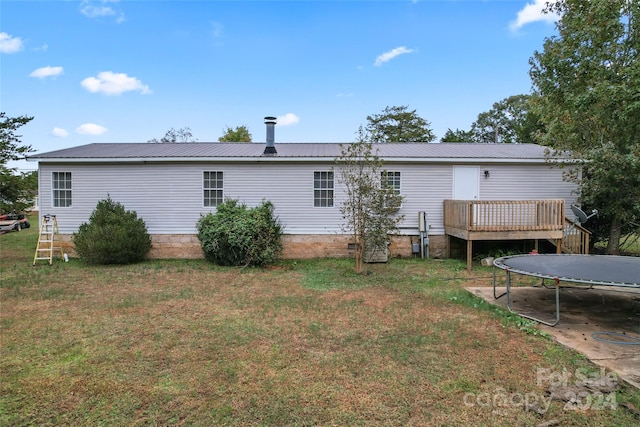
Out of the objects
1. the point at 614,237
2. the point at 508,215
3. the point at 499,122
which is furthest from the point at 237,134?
the point at 499,122

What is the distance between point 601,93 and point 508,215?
357 centimetres

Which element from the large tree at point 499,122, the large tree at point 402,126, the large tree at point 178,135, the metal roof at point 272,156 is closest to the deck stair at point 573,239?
the metal roof at point 272,156

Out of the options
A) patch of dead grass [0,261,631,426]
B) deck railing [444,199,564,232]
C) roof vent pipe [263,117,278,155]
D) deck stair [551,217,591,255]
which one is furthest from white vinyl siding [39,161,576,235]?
patch of dead grass [0,261,631,426]

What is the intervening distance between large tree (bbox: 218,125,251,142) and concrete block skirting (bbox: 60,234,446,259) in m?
19.1

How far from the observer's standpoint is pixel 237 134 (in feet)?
95.4

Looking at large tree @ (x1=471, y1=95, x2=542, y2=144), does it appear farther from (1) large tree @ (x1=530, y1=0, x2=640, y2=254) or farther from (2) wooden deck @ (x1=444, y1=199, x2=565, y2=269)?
(2) wooden deck @ (x1=444, y1=199, x2=565, y2=269)

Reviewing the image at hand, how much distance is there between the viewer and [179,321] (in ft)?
16.8

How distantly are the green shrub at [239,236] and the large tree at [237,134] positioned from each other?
790 inches

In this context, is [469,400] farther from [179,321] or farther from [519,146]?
[519,146]

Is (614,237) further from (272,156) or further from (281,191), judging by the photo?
(272,156)

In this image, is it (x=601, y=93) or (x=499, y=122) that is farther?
(x=499, y=122)

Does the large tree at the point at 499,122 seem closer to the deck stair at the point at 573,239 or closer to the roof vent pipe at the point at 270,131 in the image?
the deck stair at the point at 573,239

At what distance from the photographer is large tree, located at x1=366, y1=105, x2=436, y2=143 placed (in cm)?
3203

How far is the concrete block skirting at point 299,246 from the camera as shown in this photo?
→ 1080 cm
